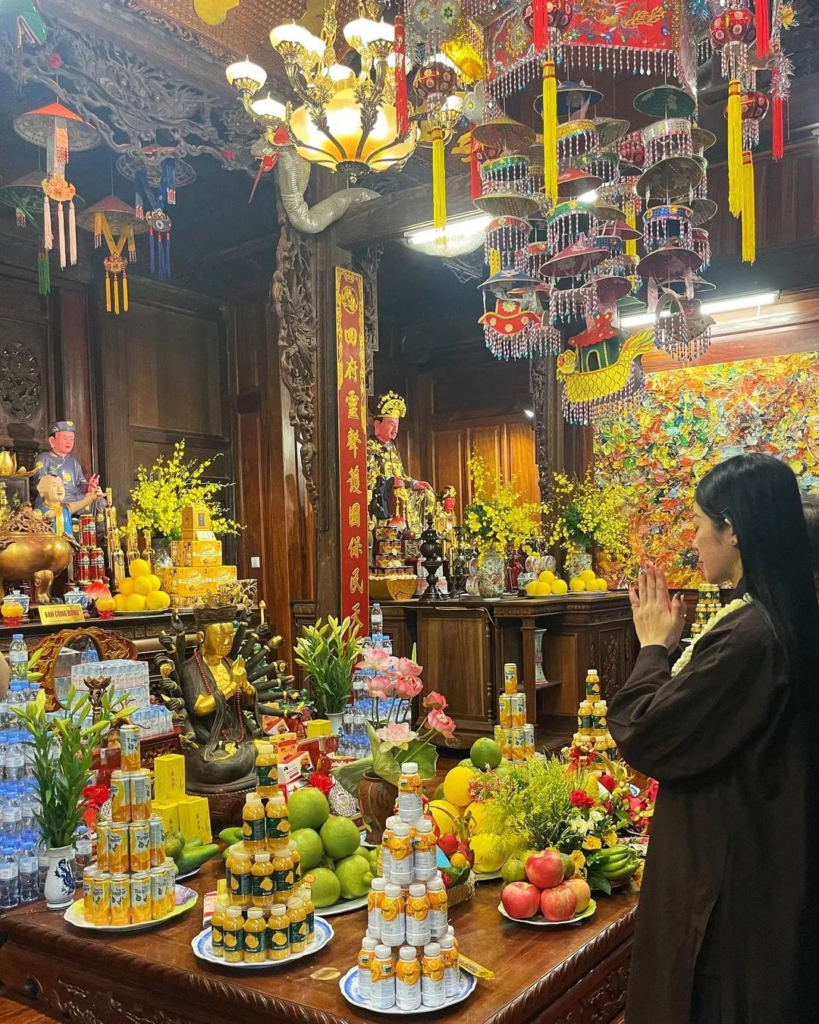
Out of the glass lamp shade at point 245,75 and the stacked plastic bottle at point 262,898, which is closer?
the stacked plastic bottle at point 262,898

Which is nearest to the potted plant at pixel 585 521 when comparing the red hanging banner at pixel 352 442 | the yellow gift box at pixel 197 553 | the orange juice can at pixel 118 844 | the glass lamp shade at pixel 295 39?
the red hanging banner at pixel 352 442

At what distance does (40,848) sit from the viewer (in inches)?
72.4

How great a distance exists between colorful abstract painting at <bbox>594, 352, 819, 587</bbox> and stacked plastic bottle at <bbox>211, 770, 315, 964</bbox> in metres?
5.36

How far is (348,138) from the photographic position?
3270mm

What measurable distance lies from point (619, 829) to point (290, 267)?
3.85 m

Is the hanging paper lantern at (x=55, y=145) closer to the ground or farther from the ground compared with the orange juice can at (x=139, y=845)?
farther from the ground

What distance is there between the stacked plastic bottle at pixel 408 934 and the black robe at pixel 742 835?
0.32 metres

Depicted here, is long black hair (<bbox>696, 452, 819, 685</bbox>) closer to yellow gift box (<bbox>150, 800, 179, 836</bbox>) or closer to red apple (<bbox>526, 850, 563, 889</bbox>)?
red apple (<bbox>526, 850, 563, 889</bbox>)

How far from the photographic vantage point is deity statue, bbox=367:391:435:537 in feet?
20.6

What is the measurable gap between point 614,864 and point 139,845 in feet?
2.85

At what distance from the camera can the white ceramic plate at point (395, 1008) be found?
1269 millimetres

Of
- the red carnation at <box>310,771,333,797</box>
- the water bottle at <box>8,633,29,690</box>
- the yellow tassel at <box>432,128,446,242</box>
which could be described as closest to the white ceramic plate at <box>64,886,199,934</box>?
the red carnation at <box>310,771,333,797</box>

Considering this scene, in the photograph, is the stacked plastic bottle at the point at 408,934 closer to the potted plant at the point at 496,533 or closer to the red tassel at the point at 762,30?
the red tassel at the point at 762,30

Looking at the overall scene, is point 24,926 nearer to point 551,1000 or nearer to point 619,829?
point 551,1000
